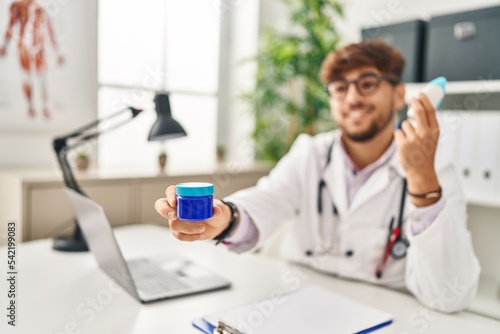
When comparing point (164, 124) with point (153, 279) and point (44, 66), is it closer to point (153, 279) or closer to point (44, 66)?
point (153, 279)

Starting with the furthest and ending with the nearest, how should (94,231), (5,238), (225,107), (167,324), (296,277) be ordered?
(225,107) < (5,238) < (296,277) < (94,231) < (167,324)

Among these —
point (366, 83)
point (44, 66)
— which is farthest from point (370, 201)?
point (44, 66)

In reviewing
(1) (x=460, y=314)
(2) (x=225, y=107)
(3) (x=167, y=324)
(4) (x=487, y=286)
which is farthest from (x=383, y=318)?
(2) (x=225, y=107)

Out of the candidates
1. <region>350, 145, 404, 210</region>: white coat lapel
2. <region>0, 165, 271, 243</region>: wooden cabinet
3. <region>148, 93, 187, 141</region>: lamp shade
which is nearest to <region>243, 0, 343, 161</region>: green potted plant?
<region>0, 165, 271, 243</region>: wooden cabinet

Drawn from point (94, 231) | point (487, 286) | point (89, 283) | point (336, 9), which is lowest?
point (487, 286)

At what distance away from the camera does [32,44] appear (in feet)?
6.83

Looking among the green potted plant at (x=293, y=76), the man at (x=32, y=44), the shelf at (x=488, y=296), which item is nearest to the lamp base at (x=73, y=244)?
the man at (x=32, y=44)

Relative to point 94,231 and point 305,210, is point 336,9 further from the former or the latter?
point 94,231

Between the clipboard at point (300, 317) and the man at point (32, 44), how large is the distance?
5.15 ft

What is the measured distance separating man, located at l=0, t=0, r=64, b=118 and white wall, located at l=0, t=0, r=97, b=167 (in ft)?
0.08

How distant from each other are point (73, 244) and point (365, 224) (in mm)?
963

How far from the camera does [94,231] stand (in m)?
1.21

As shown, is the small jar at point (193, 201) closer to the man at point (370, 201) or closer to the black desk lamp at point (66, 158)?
the man at point (370, 201)

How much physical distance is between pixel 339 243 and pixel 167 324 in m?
0.69
